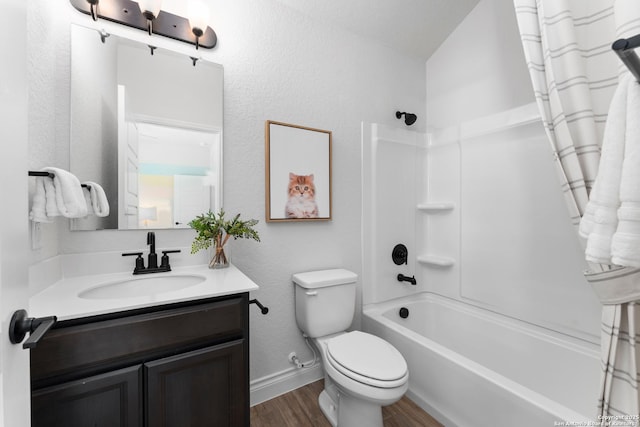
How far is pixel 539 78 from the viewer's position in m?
1.13

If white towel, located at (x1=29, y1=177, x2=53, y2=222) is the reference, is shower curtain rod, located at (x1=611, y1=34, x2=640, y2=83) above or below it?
above

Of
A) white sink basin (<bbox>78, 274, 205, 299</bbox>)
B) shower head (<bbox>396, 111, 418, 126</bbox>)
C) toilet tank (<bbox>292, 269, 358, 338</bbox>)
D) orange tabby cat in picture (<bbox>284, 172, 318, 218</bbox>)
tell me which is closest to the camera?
white sink basin (<bbox>78, 274, 205, 299</bbox>)

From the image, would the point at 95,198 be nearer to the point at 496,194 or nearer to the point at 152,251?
the point at 152,251

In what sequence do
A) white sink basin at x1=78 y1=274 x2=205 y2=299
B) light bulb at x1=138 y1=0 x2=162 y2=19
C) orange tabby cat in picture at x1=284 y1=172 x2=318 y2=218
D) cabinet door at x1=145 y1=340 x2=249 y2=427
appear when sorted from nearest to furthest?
cabinet door at x1=145 y1=340 x2=249 y2=427
white sink basin at x1=78 y1=274 x2=205 y2=299
light bulb at x1=138 y1=0 x2=162 y2=19
orange tabby cat in picture at x1=284 y1=172 x2=318 y2=218

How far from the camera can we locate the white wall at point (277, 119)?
55.2 inches

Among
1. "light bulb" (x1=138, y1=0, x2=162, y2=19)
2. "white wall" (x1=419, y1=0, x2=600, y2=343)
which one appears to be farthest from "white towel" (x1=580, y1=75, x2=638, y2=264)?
"light bulb" (x1=138, y1=0, x2=162, y2=19)

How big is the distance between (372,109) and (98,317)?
6.59 feet

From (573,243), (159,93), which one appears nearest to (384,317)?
(573,243)

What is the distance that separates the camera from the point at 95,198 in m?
1.26

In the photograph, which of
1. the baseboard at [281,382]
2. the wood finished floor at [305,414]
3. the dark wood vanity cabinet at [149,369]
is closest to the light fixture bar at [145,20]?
the dark wood vanity cabinet at [149,369]

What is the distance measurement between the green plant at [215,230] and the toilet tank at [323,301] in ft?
1.41

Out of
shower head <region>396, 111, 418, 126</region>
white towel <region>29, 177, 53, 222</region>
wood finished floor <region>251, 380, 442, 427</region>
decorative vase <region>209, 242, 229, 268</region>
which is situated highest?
shower head <region>396, 111, 418, 126</region>

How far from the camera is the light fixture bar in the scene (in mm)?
1317

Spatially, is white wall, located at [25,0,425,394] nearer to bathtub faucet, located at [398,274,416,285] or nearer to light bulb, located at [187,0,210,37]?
light bulb, located at [187,0,210,37]
